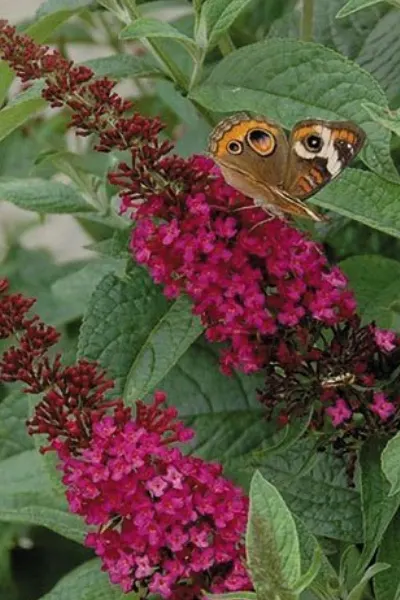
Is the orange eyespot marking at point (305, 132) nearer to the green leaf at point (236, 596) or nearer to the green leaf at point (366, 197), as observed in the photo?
the green leaf at point (366, 197)

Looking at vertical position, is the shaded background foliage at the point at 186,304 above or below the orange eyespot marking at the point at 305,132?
below

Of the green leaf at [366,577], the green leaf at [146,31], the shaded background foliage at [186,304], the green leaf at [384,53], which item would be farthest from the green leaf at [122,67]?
the green leaf at [366,577]

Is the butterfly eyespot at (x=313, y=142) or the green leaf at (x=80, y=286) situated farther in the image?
the green leaf at (x=80, y=286)

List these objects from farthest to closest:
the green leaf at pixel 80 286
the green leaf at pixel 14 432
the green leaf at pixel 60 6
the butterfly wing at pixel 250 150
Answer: the green leaf at pixel 80 286, the green leaf at pixel 14 432, the green leaf at pixel 60 6, the butterfly wing at pixel 250 150

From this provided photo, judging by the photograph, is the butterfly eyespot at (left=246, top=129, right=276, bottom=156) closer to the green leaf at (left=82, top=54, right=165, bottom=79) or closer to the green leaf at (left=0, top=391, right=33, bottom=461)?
the green leaf at (left=82, top=54, right=165, bottom=79)

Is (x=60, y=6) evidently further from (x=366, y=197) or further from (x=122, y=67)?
(x=366, y=197)

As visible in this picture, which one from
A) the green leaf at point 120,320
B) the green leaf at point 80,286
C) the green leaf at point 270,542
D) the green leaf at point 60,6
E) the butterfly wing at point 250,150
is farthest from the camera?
the green leaf at point 80,286
